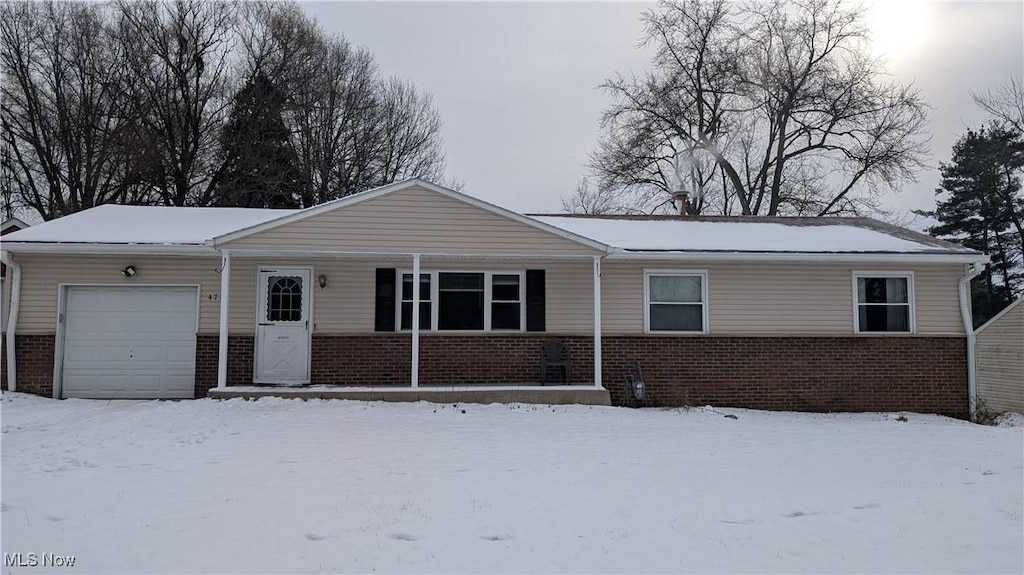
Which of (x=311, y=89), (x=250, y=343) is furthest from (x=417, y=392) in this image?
(x=311, y=89)

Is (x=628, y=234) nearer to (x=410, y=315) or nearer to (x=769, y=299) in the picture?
(x=769, y=299)

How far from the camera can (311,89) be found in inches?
1009

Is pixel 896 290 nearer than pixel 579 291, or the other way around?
pixel 579 291

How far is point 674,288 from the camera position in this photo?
1211 cm

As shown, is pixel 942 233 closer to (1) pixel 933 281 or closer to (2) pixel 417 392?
(1) pixel 933 281

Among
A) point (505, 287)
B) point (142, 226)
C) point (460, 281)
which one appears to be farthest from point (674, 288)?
point (142, 226)

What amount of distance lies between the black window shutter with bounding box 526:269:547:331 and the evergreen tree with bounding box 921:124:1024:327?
Answer: 26.1 m

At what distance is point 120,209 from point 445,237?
6964 mm

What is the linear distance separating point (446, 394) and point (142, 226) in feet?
20.9

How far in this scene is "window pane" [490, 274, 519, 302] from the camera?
39.2 ft

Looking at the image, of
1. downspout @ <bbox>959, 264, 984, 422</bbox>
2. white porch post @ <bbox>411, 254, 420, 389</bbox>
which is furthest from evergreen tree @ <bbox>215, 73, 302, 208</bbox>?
downspout @ <bbox>959, 264, 984, 422</bbox>

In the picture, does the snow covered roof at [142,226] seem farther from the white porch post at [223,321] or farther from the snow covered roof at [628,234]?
the white porch post at [223,321]

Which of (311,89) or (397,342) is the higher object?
(311,89)

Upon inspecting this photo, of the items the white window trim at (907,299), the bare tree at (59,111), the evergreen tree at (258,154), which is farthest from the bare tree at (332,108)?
the white window trim at (907,299)
